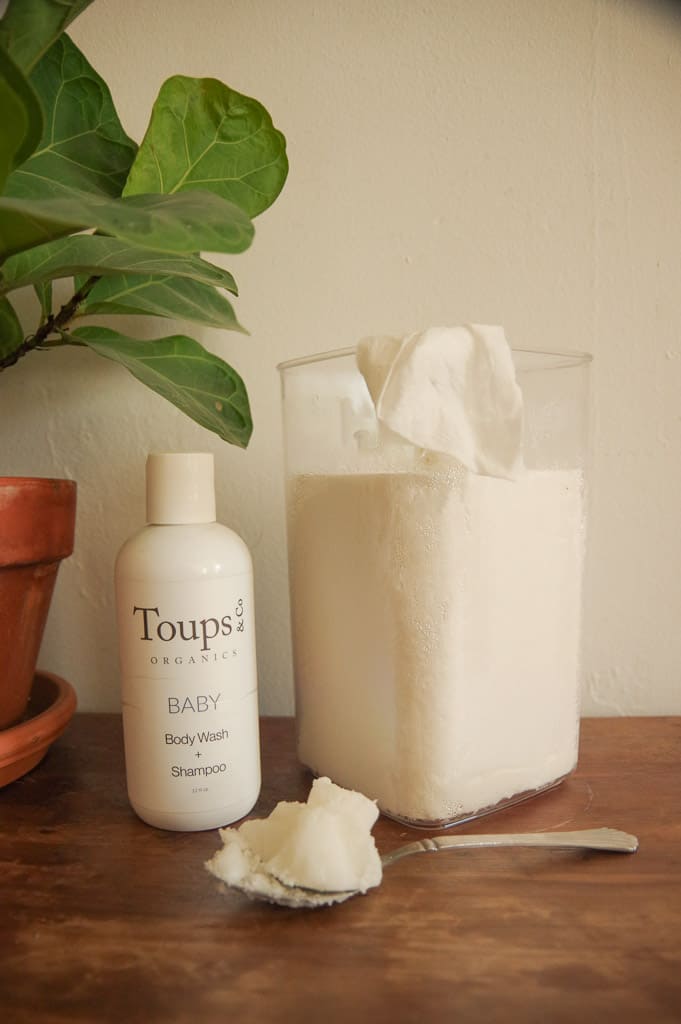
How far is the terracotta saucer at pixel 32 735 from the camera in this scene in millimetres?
451

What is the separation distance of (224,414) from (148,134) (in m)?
0.18

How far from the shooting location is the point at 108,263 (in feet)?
1.31

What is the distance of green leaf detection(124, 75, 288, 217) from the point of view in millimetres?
444

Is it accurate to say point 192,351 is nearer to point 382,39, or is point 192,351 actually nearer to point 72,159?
point 72,159

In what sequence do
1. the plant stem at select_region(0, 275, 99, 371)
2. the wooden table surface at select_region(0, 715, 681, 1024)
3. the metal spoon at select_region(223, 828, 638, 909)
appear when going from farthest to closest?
the plant stem at select_region(0, 275, 99, 371) → the metal spoon at select_region(223, 828, 638, 909) → the wooden table surface at select_region(0, 715, 681, 1024)

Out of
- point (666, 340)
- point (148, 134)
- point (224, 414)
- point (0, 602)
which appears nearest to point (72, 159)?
point (148, 134)

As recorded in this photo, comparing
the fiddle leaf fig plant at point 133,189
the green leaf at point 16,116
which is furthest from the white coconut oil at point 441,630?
the green leaf at point 16,116

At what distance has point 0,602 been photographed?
0.45m

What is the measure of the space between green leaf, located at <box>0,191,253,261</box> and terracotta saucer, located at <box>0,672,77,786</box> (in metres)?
0.32

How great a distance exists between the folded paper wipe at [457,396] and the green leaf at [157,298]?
0.12m

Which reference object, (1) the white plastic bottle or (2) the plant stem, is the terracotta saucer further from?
(2) the plant stem

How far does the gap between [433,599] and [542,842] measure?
15 cm

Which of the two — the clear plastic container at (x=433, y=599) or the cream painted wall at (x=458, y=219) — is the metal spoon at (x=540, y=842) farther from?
the cream painted wall at (x=458, y=219)

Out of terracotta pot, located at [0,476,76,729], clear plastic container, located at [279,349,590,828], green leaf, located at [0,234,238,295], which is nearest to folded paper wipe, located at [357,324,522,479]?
clear plastic container, located at [279,349,590,828]
